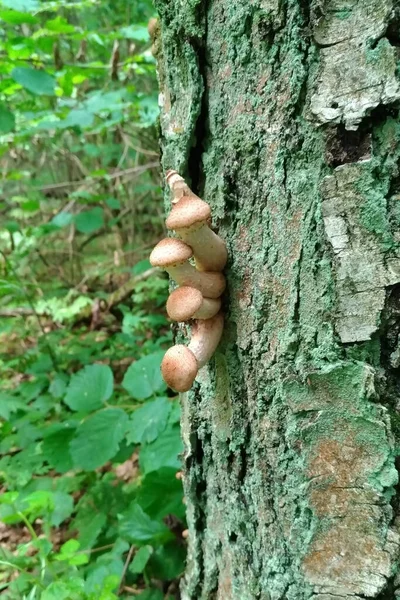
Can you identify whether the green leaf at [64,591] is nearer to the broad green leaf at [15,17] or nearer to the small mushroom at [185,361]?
the small mushroom at [185,361]

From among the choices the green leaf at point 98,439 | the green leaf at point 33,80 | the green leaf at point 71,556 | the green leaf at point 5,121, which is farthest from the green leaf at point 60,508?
the green leaf at point 33,80

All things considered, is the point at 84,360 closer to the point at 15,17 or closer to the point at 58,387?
the point at 58,387

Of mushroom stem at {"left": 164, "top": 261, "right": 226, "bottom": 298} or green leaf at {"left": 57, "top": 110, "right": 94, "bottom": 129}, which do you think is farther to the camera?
green leaf at {"left": 57, "top": 110, "right": 94, "bottom": 129}

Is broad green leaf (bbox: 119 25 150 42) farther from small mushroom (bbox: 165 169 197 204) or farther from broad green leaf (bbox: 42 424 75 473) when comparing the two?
small mushroom (bbox: 165 169 197 204)

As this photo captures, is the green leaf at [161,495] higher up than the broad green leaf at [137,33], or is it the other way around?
the broad green leaf at [137,33]

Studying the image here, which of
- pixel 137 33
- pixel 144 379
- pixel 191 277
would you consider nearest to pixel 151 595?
pixel 144 379

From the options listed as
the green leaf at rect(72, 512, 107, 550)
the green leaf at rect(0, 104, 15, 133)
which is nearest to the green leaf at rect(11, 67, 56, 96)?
the green leaf at rect(0, 104, 15, 133)
